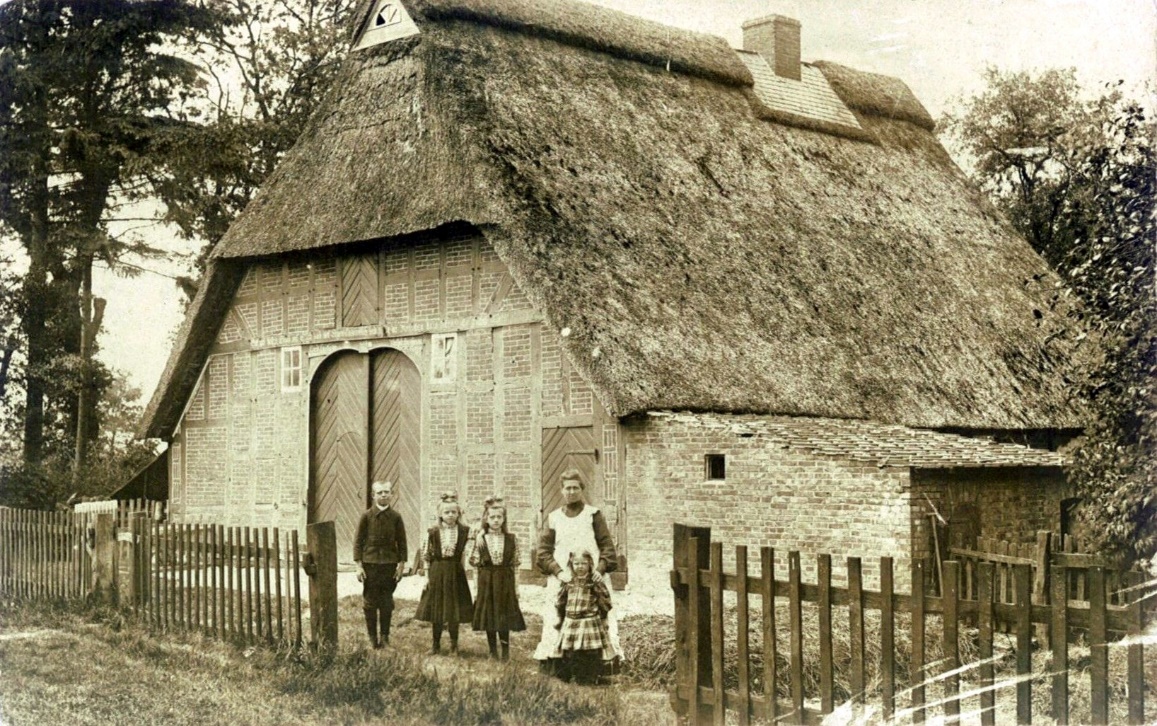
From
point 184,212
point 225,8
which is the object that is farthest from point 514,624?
point 225,8

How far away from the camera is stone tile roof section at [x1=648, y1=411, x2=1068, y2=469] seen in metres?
12.4

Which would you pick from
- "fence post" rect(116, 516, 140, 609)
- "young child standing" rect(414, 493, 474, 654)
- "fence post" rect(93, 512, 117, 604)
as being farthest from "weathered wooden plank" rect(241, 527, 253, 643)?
"fence post" rect(93, 512, 117, 604)

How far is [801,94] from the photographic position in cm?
2134

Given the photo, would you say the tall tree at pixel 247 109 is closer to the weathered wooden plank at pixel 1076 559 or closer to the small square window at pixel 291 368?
the small square window at pixel 291 368

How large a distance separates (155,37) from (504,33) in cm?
651

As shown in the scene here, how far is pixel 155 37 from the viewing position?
2012 centimetres

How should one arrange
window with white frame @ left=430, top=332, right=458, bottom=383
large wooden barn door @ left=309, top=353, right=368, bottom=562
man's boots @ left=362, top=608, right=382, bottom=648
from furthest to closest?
large wooden barn door @ left=309, top=353, right=368, bottom=562 < window with white frame @ left=430, top=332, right=458, bottom=383 < man's boots @ left=362, top=608, right=382, bottom=648

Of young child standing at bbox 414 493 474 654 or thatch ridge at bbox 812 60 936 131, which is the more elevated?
thatch ridge at bbox 812 60 936 131

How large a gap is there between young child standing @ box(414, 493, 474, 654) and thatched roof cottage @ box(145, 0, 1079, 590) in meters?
Result: 3.10

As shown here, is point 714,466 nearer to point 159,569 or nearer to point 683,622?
point 159,569

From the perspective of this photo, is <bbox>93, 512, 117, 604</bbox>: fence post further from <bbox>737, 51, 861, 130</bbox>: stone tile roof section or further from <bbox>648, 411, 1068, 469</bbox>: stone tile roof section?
<bbox>737, 51, 861, 130</bbox>: stone tile roof section

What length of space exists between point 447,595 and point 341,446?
6111mm

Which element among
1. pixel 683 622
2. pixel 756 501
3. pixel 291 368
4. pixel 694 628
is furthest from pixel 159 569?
pixel 694 628

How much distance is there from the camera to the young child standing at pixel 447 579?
1051 centimetres
